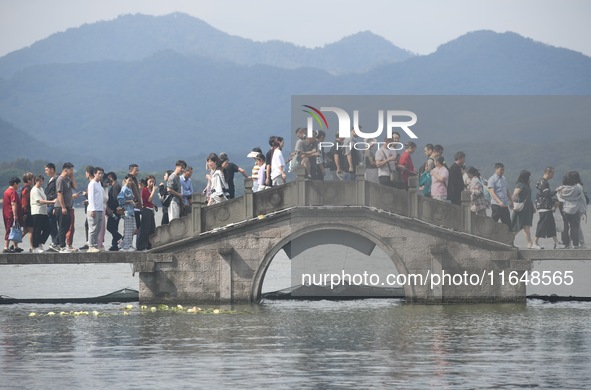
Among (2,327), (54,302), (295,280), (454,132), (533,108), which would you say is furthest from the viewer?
(533,108)

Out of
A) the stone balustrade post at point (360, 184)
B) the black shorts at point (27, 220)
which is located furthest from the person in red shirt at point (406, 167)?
the black shorts at point (27, 220)

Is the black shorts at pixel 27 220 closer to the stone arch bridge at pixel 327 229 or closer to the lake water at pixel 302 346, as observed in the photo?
the lake water at pixel 302 346

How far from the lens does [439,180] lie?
36.7 m

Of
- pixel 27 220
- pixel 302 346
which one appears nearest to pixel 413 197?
pixel 302 346

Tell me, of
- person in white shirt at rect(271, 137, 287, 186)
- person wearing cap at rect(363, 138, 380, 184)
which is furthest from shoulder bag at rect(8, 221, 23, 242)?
person wearing cap at rect(363, 138, 380, 184)

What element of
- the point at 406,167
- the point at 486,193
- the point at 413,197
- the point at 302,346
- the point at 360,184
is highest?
the point at 406,167

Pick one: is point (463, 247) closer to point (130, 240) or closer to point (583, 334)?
point (583, 334)

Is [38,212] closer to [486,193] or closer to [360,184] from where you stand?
[360,184]

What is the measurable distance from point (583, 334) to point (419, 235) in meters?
6.26

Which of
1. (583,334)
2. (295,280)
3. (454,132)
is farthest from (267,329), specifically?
(454,132)

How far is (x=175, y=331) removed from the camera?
32.1 meters

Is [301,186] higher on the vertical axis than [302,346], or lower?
higher

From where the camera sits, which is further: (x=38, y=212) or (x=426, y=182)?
(x=426, y=182)

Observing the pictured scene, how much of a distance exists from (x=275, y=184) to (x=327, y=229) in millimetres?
1825
